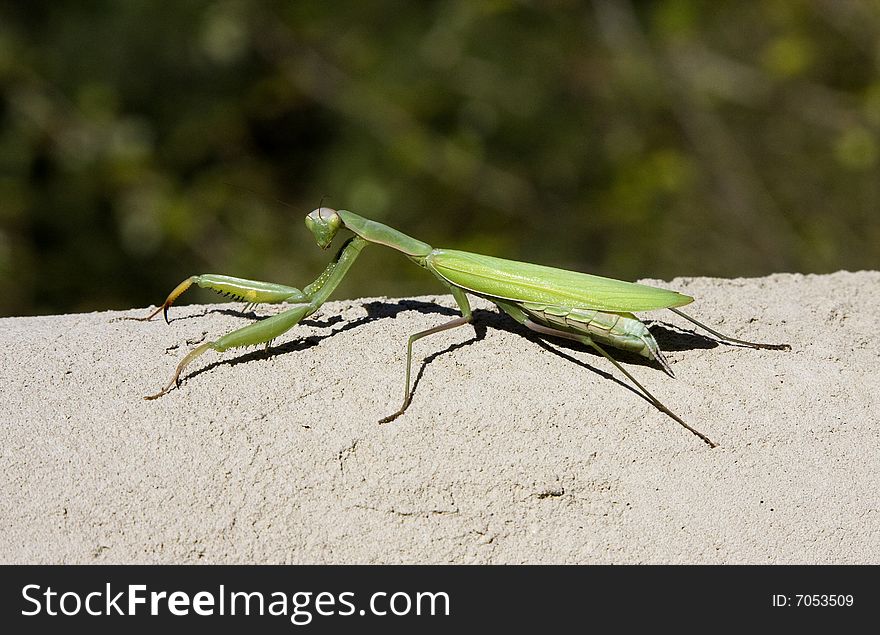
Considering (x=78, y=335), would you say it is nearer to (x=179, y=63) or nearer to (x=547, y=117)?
(x=179, y=63)

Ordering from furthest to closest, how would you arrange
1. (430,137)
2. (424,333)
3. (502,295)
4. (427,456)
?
(430,137) < (502,295) < (424,333) < (427,456)

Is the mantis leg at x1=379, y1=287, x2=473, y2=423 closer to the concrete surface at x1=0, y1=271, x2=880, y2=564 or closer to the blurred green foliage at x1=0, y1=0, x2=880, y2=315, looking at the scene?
the concrete surface at x1=0, y1=271, x2=880, y2=564

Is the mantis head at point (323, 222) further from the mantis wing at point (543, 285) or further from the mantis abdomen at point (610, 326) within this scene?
the mantis abdomen at point (610, 326)

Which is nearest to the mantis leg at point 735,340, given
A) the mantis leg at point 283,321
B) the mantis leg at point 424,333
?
the mantis leg at point 424,333

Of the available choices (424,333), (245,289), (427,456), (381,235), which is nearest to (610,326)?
(424,333)

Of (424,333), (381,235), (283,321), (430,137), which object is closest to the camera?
(283,321)

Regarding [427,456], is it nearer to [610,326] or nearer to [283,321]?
[283,321]

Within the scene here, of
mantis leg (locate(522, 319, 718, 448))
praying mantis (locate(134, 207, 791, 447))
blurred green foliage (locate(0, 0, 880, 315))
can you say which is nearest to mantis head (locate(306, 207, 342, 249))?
praying mantis (locate(134, 207, 791, 447))

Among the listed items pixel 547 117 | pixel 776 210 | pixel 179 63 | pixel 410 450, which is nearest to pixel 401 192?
pixel 547 117
